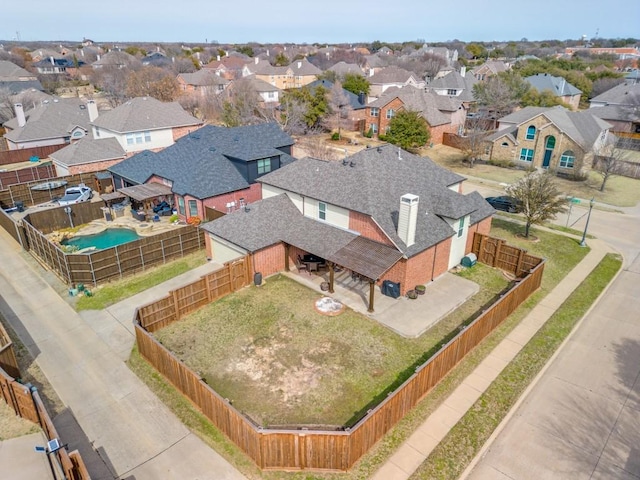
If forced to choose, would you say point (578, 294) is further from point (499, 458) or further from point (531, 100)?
point (531, 100)

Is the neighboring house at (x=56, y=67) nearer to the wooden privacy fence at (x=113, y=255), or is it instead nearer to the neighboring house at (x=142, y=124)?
the neighboring house at (x=142, y=124)

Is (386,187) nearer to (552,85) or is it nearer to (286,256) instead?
(286,256)

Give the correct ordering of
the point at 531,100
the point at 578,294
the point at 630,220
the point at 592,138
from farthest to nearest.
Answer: the point at 531,100, the point at 592,138, the point at 630,220, the point at 578,294

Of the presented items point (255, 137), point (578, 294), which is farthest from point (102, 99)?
point (578, 294)

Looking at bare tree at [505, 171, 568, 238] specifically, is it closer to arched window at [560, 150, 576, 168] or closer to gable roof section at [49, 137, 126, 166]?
arched window at [560, 150, 576, 168]

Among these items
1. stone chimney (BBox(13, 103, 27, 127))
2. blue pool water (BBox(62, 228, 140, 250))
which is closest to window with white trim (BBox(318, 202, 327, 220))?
blue pool water (BBox(62, 228, 140, 250))

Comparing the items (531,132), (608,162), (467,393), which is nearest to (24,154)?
(467,393)
